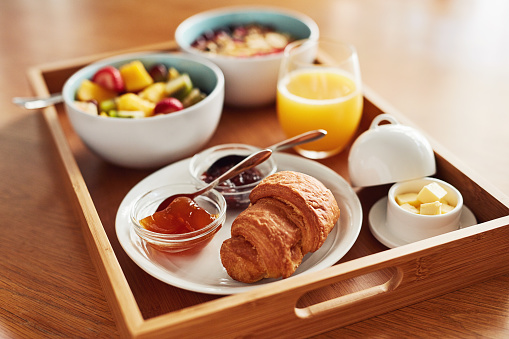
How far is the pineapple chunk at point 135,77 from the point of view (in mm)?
1455

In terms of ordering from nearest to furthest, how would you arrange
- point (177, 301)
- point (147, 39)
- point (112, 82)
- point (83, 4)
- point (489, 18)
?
point (177, 301)
point (112, 82)
point (147, 39)
point (489, 18)
point (83, 4)

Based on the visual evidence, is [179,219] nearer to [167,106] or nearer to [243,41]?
[167,106]

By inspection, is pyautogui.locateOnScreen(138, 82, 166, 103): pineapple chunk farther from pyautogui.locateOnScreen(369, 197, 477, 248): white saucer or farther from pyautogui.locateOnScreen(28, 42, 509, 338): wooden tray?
pyautogui.locateOnScreen(369, 197, 477, 248): white saucer

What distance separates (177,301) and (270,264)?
18 cm

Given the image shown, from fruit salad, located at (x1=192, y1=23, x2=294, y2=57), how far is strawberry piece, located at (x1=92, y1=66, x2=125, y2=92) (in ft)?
1.01

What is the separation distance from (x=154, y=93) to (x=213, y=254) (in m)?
0.53

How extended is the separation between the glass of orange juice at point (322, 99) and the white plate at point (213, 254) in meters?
0.16

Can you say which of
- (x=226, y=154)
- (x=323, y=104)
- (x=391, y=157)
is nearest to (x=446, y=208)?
(x=391, y=157)

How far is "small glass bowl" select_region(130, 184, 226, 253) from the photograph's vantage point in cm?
99

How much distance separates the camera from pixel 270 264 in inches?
35.6

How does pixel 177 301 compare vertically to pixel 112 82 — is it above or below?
below

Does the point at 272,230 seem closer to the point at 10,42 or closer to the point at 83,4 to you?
the point at 10,42

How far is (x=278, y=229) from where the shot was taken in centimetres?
92

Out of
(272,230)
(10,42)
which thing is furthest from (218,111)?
(10,42)
